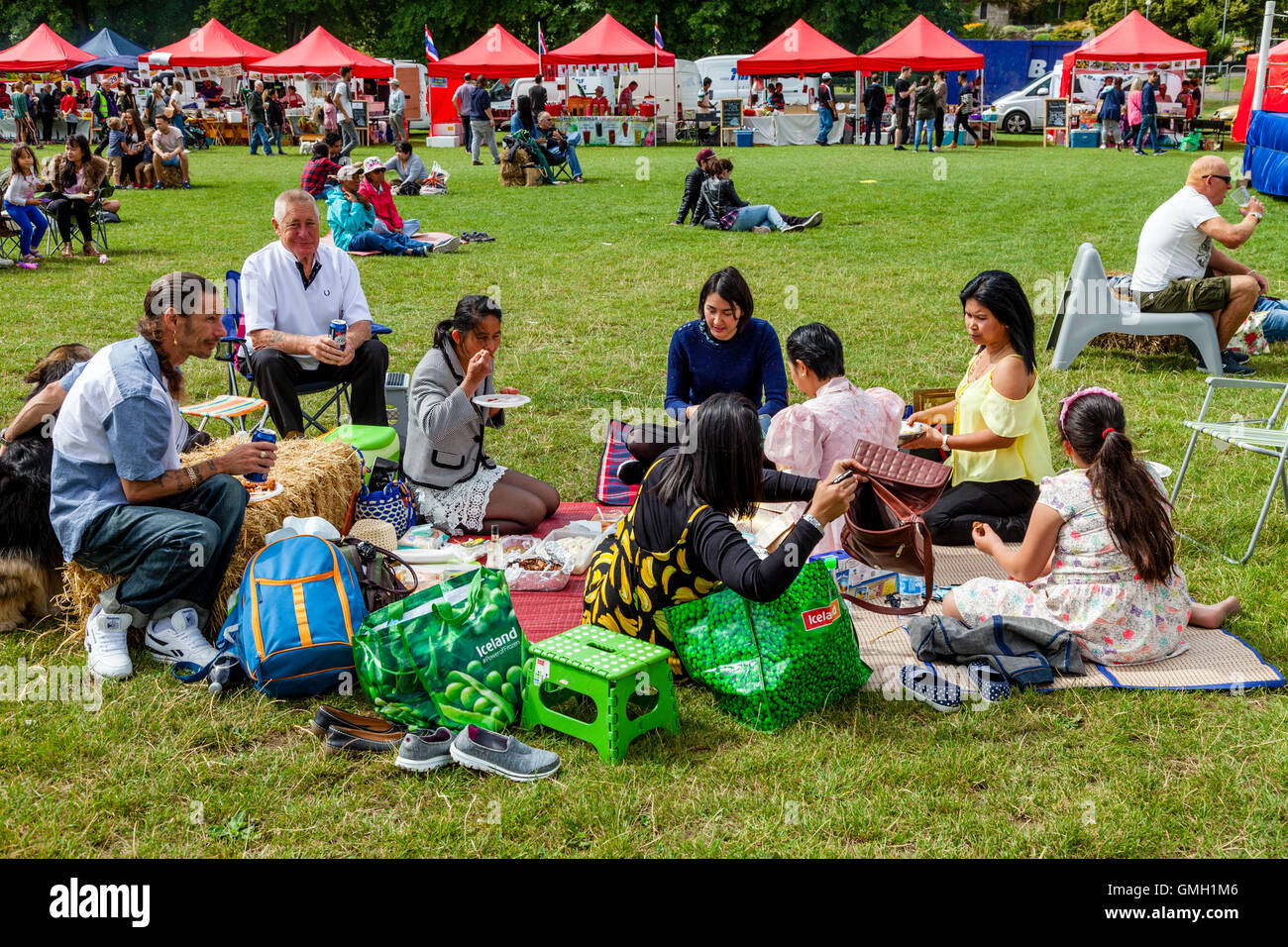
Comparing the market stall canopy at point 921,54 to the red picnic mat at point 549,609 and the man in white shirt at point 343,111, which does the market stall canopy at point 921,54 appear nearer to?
the man in white shirt at point 343,111

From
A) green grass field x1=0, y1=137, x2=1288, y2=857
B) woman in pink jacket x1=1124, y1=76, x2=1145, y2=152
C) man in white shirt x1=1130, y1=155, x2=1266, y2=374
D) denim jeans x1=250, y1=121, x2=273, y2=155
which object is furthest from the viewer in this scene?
denim jeans x1=250, y1=121, x2=273, y2=155

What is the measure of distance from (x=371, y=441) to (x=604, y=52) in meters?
25.7

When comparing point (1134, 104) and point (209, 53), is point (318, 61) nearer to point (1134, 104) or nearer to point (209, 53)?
point (209, 53)

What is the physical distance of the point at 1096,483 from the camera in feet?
12.8

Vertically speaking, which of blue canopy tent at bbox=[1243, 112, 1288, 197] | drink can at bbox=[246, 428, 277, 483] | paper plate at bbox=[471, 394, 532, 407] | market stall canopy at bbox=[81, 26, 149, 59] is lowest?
drink can at bbox=[246, 428, 277, 483]

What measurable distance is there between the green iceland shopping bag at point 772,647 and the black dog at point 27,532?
248 centimetres

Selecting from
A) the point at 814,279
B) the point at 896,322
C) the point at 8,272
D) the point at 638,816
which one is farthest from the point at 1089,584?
the point at 8,272

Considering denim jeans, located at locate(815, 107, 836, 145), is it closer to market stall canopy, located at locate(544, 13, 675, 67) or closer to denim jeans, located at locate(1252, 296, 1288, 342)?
market stall canopy, located at locate(544, 13, 675, 67)

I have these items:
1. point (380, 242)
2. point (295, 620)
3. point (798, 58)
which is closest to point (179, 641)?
point (295, 620)

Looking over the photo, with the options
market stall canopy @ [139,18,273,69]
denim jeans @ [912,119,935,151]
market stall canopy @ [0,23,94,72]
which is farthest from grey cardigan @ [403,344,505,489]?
market stall canopy @ [0,23,94,72]

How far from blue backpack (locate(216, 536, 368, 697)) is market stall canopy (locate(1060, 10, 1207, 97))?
29869mm

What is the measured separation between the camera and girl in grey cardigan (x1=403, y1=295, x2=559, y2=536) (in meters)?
5.21

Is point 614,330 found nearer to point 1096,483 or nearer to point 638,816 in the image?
point 1096,483

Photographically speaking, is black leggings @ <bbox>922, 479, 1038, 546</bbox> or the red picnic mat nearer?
the red picnic mat
